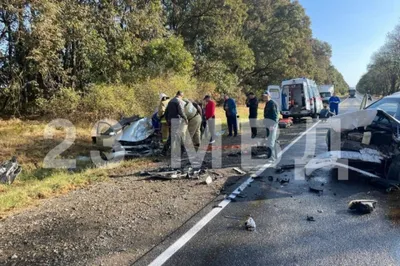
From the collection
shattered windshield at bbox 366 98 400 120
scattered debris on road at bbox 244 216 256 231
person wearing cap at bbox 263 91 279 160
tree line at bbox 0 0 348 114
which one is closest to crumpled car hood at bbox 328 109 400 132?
shattered windshield at bbox 366 98 400 120

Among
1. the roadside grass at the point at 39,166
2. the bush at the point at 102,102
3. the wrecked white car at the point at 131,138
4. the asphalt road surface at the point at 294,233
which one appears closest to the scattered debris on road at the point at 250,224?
the asphalt road surface at the point at 294,233

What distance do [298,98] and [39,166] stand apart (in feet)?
47.3

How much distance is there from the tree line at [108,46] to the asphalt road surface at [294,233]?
10.4m

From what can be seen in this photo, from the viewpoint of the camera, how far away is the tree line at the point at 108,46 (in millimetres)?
12281

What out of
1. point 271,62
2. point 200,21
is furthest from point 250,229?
point 271,62

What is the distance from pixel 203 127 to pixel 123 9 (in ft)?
29.3

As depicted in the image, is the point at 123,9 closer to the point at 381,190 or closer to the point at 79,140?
the point at 79,140

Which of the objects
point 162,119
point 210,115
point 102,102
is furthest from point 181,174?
point 102,102

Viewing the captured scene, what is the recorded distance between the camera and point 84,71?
637 inches

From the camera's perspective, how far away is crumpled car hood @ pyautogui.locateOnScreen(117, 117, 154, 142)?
356 inches

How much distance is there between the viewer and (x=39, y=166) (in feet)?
28.7

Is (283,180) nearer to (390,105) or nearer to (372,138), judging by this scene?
(372,138)

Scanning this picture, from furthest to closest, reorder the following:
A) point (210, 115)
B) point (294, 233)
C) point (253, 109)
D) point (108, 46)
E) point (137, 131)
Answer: point (108, 46), point (253, 109), point (210, 115), point (137, 131), point (294, 233)

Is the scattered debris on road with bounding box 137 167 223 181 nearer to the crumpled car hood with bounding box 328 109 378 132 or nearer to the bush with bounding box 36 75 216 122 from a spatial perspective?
the crumpled car hood with bounding box 328 109 378 132
